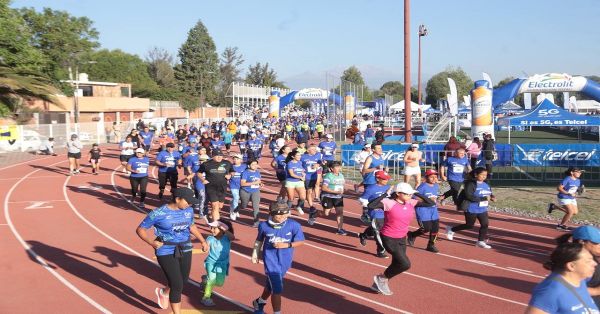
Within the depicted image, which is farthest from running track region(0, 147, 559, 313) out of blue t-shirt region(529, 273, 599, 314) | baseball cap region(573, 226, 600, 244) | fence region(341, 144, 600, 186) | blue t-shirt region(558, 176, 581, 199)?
fence region(341, 144, 600, 186)

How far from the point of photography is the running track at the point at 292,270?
8023 mm

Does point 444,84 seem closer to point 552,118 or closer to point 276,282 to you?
point 552,118

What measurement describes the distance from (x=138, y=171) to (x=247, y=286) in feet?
25.2

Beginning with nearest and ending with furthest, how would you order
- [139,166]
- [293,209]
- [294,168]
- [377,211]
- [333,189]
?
[377,211] < [333,189] < [294,168] < [293,209] < [139,166]

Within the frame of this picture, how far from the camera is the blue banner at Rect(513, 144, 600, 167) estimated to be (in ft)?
66.5

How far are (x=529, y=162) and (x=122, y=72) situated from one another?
80.1 m

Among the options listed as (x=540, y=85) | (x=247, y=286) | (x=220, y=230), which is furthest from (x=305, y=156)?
(x=540, y=85)

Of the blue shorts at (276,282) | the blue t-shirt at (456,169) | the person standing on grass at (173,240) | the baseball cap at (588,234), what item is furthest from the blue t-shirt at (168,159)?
the baseball cap at (588,234)

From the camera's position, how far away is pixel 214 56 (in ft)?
310

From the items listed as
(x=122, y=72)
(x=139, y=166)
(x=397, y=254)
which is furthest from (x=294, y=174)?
(x=122, y=72)

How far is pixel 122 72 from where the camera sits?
9106 centimetres

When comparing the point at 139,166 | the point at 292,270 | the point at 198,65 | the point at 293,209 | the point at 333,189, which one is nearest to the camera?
the point at 292,270

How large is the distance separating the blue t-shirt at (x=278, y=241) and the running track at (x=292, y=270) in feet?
3.84

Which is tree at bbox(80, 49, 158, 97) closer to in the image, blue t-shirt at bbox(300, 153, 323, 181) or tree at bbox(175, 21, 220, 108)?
tree at bbox(175, 21, 220, 108)
